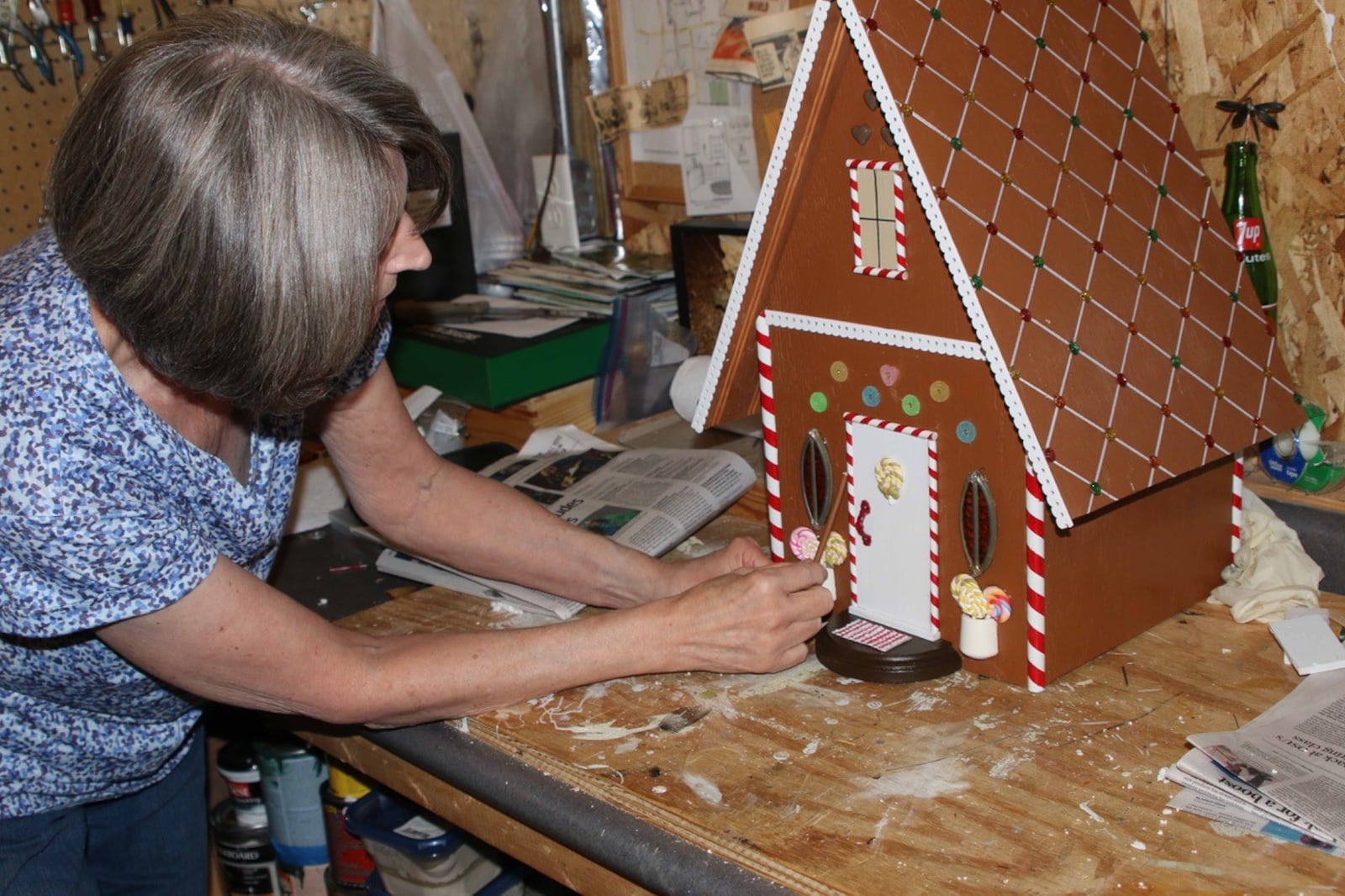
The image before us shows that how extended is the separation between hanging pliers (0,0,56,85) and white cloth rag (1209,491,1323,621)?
1.97 meters

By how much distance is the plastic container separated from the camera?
1499 mm

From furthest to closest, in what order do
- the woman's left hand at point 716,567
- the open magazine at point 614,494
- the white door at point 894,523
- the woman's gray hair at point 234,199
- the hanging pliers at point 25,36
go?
the hanging pliers at point 25,36 → the open magazine at point 614,494 → the woman's left hand at point 716,567 → the white door at point 894,523 → the woman's gray hair at point 234,199

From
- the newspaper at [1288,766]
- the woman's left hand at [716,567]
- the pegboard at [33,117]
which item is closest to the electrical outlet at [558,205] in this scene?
the pegboard at [33,117]

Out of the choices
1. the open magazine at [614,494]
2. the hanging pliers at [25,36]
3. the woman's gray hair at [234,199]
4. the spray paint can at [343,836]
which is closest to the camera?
the woman's gray hair at [234,199]

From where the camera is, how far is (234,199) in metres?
0.83

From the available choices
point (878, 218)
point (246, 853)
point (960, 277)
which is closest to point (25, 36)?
point (246, 853)

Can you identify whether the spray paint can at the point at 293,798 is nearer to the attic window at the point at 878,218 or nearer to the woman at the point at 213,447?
the woman at the point at 213,447

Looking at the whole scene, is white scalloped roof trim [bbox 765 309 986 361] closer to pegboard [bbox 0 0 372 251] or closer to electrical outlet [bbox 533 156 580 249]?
electrical outlet [bbox 533 156 580 249]

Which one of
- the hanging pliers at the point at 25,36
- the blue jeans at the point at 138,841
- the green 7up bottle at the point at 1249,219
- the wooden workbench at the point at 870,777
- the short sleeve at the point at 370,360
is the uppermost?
the hanging pliers at the point at 25,36

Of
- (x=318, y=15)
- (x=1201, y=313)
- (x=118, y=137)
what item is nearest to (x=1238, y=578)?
(x=1201, y=313)

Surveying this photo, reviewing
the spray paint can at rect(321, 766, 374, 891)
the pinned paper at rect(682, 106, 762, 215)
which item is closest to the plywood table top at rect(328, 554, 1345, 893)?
the spray paint can at rect(321, 766, 374, 891)

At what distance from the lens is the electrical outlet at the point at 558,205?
237 cm

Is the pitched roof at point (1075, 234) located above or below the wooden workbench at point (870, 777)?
above

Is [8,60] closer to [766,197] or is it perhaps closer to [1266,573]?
[766,197]
